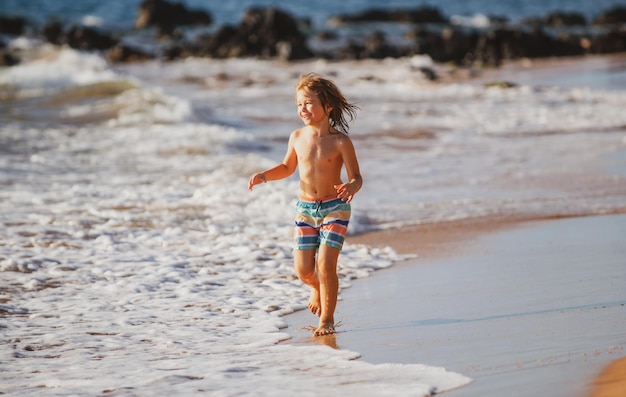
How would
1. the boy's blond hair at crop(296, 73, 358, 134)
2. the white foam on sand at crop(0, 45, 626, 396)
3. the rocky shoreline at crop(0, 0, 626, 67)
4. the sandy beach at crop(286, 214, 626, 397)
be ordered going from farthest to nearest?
1. the rocky shoreline at crop(0, 0, 626, 67)
2. the boy's blond hair at crop(296, 73, 358, 134)
3. the white foam on sand at crop(0, 45, 626, 396)
4. the sandy beach at crop(286, 214, 626, 397)

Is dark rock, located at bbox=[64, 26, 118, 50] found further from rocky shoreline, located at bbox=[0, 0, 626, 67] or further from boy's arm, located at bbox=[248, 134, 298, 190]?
boy's arm, located at bbox=[248, 134, 298, 190]

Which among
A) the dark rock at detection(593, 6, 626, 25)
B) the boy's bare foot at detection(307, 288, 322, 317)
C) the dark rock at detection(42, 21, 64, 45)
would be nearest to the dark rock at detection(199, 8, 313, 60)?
the dark rock at detection(42, 21, 64, 45)

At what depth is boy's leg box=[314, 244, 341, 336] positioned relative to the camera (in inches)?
204

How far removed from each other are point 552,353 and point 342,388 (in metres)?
0.95

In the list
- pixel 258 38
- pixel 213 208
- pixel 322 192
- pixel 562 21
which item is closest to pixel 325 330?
pixel 322 192

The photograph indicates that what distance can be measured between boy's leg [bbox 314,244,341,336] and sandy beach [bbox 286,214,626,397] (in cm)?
8

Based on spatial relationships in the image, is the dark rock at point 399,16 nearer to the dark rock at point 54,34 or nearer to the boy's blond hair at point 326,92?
the dark rock at point 54,34

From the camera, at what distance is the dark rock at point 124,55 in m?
31.8

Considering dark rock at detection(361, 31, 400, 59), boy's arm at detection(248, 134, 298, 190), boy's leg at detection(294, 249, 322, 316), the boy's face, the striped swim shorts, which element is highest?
dark rock at detection(361, 31, 400, 59)

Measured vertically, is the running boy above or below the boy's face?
below

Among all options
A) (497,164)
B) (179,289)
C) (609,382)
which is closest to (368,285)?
(179,289)

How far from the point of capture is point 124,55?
3191 centimetres

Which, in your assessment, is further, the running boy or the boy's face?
the boy's face

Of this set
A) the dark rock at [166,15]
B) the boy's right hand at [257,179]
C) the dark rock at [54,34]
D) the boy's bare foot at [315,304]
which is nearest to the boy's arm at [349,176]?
the boy's right hand at [257,179]
